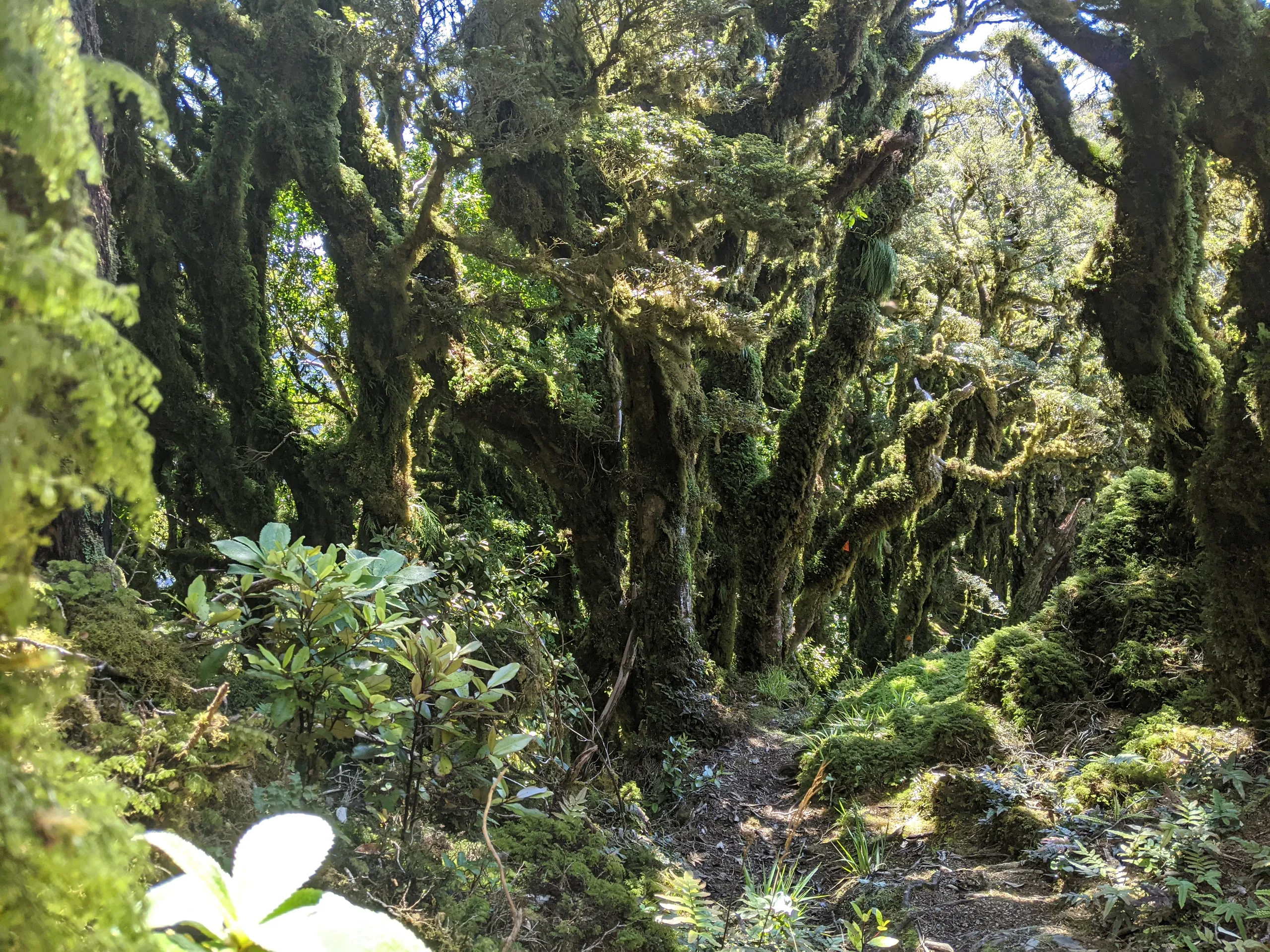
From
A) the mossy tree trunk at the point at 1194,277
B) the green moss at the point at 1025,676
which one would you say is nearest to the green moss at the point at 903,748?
the green moss at the point at 1025,676

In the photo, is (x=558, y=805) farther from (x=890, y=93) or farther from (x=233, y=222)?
(x=890, y=93)

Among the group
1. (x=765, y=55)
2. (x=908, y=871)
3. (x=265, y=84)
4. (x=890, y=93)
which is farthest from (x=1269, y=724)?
(x=765, y=55)

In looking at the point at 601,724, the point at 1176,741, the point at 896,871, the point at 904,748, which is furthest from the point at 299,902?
the point at 904,748

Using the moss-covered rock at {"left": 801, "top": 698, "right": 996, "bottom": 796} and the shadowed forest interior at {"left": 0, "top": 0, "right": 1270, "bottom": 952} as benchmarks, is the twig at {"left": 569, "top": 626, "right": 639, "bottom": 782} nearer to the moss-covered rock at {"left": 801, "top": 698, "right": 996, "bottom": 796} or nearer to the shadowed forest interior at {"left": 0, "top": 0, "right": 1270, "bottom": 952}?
the shadowed forest interior at {"left": 0, "top": 0, "right": 1270, "bottom": 952}

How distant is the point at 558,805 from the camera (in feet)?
11.2

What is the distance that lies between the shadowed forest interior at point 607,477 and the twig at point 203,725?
0.02 metres

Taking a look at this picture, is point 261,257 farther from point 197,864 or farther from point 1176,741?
point 197,864

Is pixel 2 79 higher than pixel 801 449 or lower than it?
lower

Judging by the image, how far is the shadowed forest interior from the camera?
1.06 m

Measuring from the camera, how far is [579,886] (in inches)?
114

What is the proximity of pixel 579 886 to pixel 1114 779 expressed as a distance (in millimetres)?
3411

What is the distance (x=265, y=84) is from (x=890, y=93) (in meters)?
7.90

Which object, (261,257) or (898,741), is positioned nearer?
(898,741)

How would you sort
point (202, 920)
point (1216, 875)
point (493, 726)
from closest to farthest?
1. point (202, 920)
2. point (493, 726)
3. point (1216, 875)
